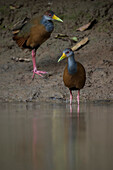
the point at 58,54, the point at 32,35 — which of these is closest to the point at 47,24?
the point at 32,35

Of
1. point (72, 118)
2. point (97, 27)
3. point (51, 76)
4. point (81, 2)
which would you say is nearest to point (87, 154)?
point (72, 118)

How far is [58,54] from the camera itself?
980 cm

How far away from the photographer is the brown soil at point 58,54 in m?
7.11

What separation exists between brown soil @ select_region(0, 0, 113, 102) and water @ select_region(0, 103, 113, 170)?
9.73 ft

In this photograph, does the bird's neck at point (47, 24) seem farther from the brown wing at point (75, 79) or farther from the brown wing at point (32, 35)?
the brown wing at point (75, 79)

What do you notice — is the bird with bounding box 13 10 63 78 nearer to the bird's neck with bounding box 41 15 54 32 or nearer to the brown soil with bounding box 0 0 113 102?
the bird's neck with bounding box 41 15 54 32

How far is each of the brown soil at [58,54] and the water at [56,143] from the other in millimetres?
2966

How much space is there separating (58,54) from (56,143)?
287 inches

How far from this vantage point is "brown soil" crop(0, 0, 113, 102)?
7109 mm

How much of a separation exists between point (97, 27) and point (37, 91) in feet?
14.9

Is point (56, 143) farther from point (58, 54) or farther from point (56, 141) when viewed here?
point (58, 54)

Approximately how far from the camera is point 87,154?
2275 millimetres

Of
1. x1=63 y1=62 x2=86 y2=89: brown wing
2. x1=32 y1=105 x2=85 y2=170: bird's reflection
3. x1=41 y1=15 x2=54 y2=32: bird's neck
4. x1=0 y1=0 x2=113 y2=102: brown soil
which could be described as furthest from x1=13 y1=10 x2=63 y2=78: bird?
x1=32 y1=105 x2=85 y2=170: bird's reflection

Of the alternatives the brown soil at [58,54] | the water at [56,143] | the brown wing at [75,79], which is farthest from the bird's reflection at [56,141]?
the brown soil at [58,54]
